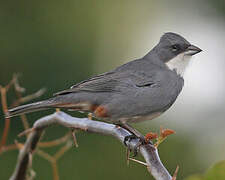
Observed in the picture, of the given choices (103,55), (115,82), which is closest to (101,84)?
(115,82)

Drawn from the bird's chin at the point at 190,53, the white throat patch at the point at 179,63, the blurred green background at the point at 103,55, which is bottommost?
the blurred green background at the point at 103,55

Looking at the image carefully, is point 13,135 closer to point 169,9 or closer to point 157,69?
point 157,69

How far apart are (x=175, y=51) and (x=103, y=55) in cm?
403

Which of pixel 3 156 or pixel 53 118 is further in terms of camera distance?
pixel 3 156

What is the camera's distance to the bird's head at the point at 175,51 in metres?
4.09

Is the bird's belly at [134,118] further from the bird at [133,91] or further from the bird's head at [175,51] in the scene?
the bird's head at [175,51]

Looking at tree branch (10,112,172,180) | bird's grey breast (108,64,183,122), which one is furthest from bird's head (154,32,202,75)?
tree branch (10,112,172,180)

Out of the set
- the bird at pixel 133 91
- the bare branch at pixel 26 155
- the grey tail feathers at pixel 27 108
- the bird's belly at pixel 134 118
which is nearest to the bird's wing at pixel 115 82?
the bird at pixel 133 91

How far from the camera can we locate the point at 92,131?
2434 millimetres

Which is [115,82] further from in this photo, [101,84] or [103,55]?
[103,55]

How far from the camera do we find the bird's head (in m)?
4.09

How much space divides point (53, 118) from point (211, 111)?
5020 mm

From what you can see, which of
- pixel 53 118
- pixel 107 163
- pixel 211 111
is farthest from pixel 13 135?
pixel 53 118

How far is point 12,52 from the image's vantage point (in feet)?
24.4
